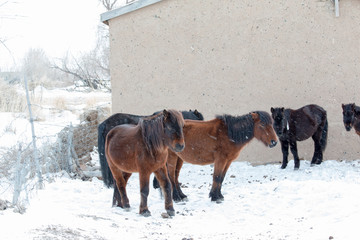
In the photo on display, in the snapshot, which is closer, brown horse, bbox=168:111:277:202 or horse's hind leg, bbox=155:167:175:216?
horse's hind leg, bbox=155:167:175:216

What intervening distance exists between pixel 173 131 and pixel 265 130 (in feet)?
7.72

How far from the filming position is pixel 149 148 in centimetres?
608

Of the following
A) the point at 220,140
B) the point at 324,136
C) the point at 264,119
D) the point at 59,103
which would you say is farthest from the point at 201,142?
the point at 59,103

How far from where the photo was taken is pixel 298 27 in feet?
36.0

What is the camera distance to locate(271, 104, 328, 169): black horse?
403 inches

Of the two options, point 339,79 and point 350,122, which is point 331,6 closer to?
point 339,79

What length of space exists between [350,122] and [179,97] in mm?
5024

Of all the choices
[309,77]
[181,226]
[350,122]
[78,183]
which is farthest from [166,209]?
[309,77]

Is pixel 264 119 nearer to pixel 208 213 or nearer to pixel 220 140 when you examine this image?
pixel 220 140

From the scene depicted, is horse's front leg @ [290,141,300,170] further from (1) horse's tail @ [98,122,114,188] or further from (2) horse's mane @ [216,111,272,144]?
(1) horse's tail @ [98,122,114,188]

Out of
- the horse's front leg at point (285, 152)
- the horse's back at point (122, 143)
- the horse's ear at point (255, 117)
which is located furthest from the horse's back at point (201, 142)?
the horse's front leg at point (285, 152)

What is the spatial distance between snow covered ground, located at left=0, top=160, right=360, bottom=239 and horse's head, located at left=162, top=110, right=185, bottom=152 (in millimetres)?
1176

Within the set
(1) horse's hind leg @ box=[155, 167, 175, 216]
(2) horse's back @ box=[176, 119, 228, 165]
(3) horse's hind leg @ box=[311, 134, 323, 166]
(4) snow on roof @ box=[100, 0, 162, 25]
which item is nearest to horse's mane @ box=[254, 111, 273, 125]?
(2) horse's back @ box=[176, 119, 228, 165]

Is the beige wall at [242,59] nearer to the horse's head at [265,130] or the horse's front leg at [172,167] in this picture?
the horse's head at [265,130]
